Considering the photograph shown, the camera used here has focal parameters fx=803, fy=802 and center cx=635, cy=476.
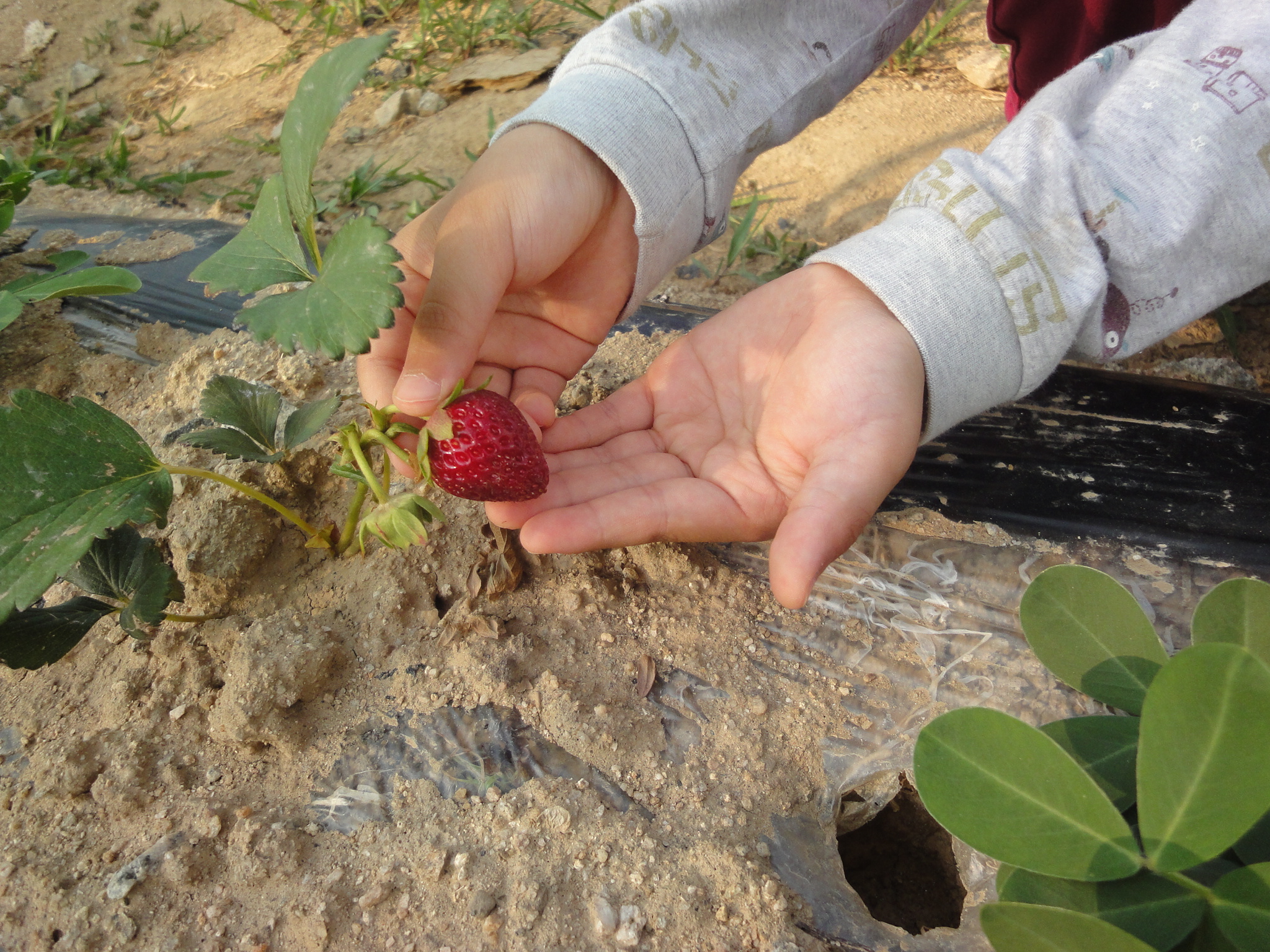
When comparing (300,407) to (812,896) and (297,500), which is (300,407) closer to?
(297,500)

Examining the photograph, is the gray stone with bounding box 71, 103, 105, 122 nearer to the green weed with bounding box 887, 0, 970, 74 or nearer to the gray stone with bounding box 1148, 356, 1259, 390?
the green weed with bounding box 887, 0, 970, 74

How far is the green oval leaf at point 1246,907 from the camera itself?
2.18 ft

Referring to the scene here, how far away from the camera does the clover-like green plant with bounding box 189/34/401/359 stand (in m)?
1.01

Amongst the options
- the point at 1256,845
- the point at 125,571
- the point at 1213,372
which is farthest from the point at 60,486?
the point at 1213,372

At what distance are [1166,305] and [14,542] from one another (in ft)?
6.26

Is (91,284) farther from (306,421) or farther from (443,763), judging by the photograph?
(443,763)

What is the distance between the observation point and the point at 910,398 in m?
1.29

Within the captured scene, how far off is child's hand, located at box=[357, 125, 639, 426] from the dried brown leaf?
18.2 inches

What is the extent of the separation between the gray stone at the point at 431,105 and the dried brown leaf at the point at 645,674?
2.81 m

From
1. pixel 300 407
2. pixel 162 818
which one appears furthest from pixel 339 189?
pixel 162 818

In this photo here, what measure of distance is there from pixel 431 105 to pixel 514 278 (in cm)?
236

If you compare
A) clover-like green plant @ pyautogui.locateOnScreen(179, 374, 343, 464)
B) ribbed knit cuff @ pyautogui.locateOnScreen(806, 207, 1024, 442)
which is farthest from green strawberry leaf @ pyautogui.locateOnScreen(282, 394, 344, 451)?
ribbed knit cuff @ pyautogui.locateOnScreen(806, 207, 1024, 442)

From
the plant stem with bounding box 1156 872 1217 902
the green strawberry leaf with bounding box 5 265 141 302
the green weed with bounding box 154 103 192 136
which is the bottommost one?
the green weed with bounding box 154 103 192 136

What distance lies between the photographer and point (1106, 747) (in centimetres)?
89
